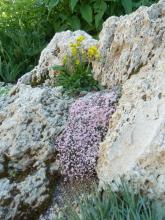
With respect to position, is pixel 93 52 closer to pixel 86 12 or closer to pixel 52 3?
pixel 86 12

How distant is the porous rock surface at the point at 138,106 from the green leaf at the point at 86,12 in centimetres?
180

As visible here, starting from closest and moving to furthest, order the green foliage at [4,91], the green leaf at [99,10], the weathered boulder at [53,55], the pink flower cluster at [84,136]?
the pink flower cluster at [84,136]
the weathered boulder at [53,55]
the green foliage at [4,91]
the green leaf at [99,10]

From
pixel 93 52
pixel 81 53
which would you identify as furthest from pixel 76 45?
pixel 93 52

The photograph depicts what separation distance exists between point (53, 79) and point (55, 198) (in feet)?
4.18

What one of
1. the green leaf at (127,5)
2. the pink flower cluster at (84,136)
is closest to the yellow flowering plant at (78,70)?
the pink flower cluster at (84,136)

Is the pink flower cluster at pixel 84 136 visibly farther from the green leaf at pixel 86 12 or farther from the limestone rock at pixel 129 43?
the green leaf at pixel 86 12

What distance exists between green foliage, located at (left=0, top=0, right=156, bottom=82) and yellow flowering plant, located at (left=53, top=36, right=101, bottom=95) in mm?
1774

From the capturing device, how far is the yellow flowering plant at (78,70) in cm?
489

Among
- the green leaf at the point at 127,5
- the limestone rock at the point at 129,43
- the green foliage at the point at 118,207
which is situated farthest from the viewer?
the green leaf at the point at 127,5

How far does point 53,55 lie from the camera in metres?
5.44

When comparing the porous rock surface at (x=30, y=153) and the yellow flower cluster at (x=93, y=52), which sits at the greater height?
the yellow flower cluster at (x=93, y=52)

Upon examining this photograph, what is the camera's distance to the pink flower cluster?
4.30 m

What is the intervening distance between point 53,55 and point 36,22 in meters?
2.15

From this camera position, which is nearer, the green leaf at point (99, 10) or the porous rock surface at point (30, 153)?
the porous rock surface at point (30, 153)
